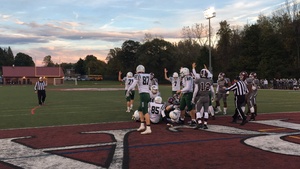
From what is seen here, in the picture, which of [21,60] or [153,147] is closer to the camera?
[153,147]

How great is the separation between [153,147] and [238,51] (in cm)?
7262

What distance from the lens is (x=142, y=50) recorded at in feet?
305

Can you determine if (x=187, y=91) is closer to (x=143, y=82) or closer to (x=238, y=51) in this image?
(x=143, y=82)

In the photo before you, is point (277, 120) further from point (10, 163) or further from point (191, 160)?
point (10, 163)

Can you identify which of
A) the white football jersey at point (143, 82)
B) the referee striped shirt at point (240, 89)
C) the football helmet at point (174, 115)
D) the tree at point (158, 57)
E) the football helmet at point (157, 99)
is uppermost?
the tree at point (158, 57)

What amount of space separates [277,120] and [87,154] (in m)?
8.56

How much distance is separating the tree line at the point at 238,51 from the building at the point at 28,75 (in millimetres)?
24216

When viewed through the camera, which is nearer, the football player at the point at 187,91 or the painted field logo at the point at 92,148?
A: the painted field logo at the point at 92,148

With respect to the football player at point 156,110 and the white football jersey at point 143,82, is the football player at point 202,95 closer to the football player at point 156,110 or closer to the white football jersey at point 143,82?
the football player at point 156,110

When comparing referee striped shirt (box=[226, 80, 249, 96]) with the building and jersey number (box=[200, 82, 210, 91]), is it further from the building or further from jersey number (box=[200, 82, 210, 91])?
the building

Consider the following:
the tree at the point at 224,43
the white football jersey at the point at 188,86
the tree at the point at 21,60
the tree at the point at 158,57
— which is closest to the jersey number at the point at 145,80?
the white football jersey at the point at 188,86

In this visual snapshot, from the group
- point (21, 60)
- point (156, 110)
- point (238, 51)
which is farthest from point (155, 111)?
point (21, 60)

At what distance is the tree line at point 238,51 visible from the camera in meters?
62.6

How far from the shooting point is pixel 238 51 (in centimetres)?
7631
